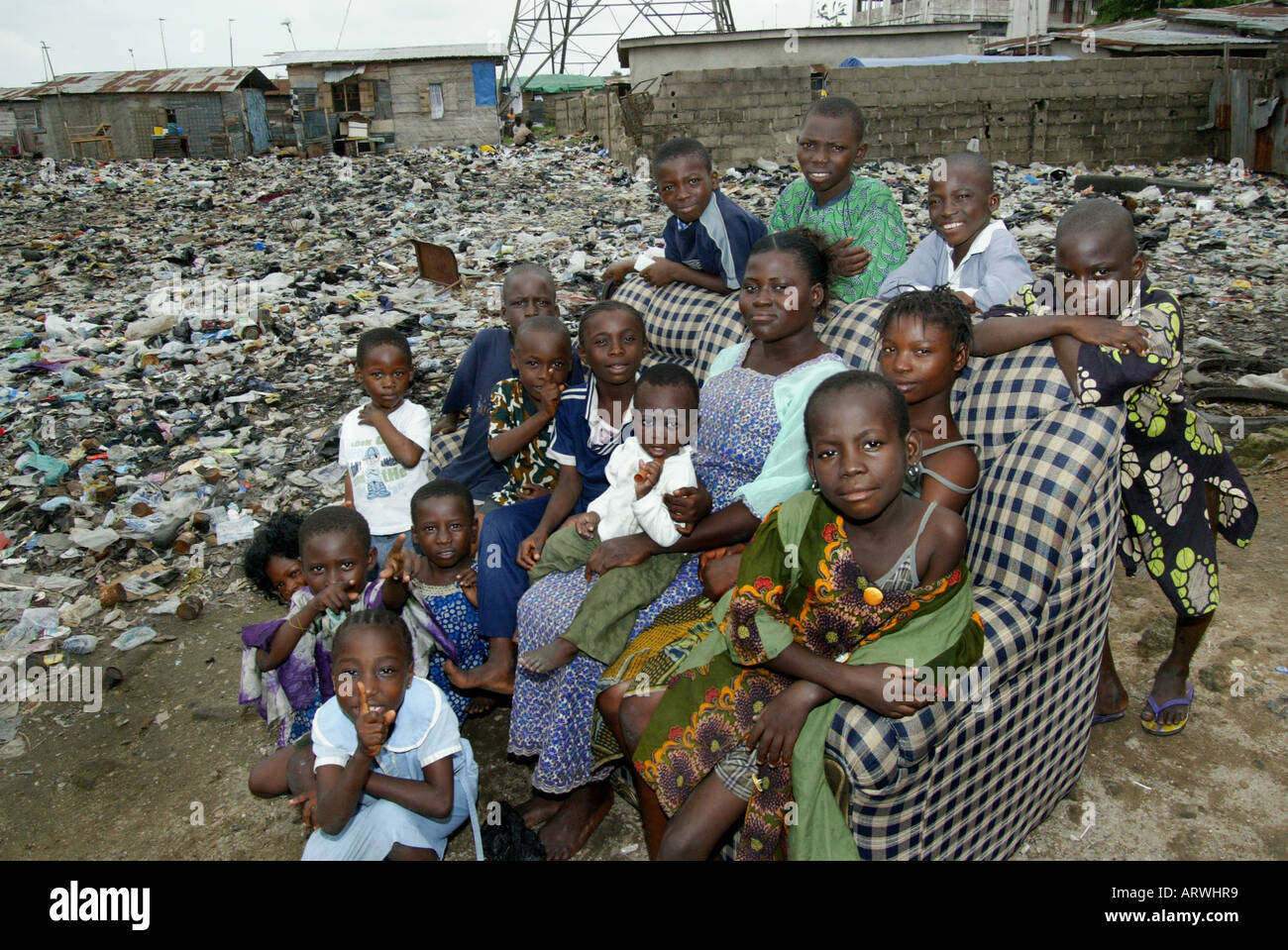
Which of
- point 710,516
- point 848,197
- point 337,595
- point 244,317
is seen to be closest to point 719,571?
point 710,516

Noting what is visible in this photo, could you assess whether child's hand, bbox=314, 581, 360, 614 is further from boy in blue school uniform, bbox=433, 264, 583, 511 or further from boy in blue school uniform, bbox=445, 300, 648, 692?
boy in blue school uniform, bbox=433, 264, 583, 511

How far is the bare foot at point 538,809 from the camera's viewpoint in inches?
106

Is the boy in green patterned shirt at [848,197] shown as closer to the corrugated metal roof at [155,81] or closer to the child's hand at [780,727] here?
the child's hand at [780,727]

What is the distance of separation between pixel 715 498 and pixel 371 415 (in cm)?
157

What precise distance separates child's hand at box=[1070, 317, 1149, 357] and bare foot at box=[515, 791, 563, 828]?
205cm

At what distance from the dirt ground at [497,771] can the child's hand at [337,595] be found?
Answer: 2.63ft

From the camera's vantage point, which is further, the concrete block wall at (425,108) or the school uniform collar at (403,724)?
the concrete block wall at (425,108)

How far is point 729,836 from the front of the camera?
87.3 inches

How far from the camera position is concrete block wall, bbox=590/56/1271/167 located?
1251cm

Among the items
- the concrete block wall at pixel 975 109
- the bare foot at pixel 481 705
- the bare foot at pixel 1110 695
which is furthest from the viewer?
the concrete block wall at pixel 975 109

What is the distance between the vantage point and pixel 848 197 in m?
3.65

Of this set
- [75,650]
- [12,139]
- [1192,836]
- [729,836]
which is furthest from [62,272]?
[12,139]

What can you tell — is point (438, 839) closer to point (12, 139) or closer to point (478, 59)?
point (478, 59)

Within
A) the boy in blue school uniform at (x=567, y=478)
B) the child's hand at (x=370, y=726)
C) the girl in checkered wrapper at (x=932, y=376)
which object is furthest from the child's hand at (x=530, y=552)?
the girl in checkered wrapper at (x=932, y=376)
